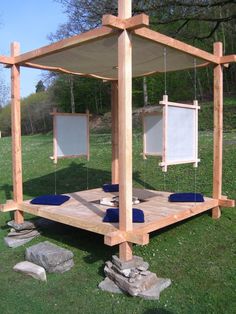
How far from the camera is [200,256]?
18.4 ft

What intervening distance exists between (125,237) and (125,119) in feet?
4.90

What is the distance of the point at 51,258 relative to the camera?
208 inches

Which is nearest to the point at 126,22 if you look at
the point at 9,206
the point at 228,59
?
the point at 228,59

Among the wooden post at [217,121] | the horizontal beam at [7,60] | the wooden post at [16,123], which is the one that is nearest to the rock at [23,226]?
the wooden post at [16,123]

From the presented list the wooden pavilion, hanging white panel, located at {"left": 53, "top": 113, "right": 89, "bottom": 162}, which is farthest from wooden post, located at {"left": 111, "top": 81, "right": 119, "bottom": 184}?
hanging white panel, located at {"left": 53, "top": 113, "right": 89, "bottom": 162}

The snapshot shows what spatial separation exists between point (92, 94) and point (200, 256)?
1327 inches

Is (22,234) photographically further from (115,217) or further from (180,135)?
(180,135)

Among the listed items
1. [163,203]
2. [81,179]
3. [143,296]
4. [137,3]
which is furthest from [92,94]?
[143,296]

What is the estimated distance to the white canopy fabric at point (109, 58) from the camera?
5.50 metres

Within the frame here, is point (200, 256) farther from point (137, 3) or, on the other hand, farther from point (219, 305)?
point (137, 3)

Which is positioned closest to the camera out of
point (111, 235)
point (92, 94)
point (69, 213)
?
point (111, 235)

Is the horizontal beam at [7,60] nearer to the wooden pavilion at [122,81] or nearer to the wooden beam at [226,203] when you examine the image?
the wooden pavilion at [122,81]

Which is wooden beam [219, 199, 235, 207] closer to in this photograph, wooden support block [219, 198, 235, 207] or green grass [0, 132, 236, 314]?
wooden support block [219, 198, 235, 207]

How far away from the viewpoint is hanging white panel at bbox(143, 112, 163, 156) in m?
7.02
